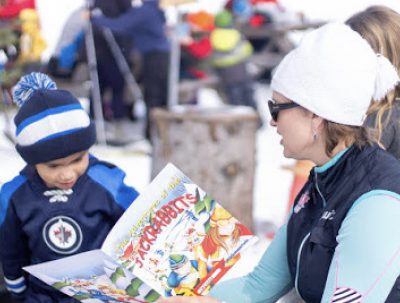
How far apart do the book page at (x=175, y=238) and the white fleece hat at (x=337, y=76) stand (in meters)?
0.37


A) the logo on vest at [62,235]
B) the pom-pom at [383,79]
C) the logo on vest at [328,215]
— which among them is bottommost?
the logo on vest at [62,235]

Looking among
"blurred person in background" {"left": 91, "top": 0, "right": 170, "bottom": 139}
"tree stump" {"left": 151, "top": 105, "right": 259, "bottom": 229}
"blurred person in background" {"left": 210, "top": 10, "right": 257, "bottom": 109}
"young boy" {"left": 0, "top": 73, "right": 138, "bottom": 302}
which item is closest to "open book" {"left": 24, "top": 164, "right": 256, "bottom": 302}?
"young boy" {"left": 0, "top": 73, "right": 138, "bottom": 302}

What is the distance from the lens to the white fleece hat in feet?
4.87

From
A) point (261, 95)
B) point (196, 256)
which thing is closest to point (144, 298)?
point (196, 256)

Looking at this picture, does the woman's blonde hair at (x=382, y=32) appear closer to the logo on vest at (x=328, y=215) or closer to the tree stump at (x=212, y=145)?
the logo on vest at (x=328, y=215)

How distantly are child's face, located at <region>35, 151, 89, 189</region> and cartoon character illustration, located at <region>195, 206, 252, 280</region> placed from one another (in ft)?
1.82

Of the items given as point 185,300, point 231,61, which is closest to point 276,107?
point 185,300

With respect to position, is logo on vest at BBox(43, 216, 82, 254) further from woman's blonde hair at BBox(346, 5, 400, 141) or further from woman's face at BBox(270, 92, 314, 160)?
woman's blonde hair at BBox(346, 5, 400, 141)

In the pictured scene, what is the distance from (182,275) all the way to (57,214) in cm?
58

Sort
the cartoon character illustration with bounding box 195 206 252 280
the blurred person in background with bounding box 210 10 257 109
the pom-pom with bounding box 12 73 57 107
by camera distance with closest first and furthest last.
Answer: the cartoon character illustration with bounding box 195 206 252 280, the pom-pom with bounding box 12 73 57 107, the blurred person in background with bounding box 210 10 257 109

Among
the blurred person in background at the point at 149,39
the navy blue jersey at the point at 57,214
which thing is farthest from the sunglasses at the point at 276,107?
the blurred person in background at the point at 149,39

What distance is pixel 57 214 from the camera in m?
1.97

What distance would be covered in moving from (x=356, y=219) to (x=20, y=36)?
524 cm

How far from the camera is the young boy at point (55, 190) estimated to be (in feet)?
6.31
